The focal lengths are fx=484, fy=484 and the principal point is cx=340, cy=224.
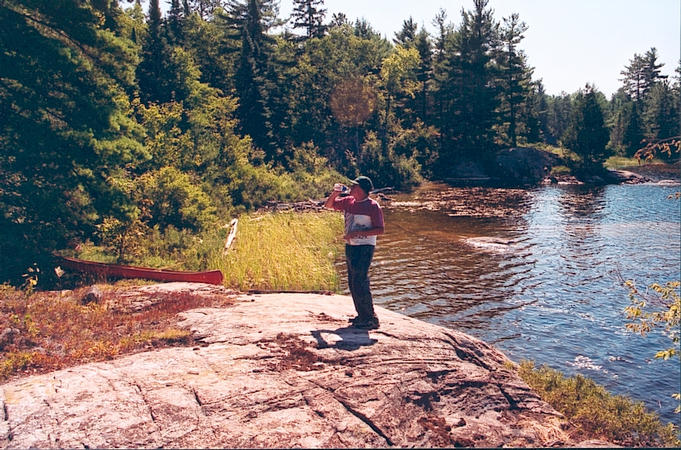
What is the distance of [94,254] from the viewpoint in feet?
45.8

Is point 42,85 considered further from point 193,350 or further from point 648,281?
point 648,281

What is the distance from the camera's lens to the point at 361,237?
7.59 meters

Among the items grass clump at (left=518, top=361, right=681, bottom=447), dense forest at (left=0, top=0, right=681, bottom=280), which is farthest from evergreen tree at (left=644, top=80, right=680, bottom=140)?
grass clump at (left=518, top=361, right=681, bottom=447)

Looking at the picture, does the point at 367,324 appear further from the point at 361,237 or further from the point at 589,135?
the point at 589,135

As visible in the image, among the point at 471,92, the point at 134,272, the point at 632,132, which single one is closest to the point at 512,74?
the point at 471,92

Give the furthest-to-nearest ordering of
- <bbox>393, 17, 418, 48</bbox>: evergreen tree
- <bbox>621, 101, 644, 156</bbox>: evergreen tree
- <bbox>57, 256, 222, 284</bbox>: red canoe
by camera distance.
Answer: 1. <bbox>393, 17, 418, 48</bbox>: evergreen tree
2. <bbox>621, 101, 644, 156</bbox>: evergreen tree
3. <bbox>57, 256, 222, 284</bbox>: red canoe

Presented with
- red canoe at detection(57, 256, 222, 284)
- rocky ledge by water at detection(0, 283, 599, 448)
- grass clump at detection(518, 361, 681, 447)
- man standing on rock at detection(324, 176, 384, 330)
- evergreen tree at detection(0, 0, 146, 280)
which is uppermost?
evergreen tree at detection(0, 0, 146, 280)

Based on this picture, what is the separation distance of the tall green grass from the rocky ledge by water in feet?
17.0

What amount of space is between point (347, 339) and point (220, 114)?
28.9 metres

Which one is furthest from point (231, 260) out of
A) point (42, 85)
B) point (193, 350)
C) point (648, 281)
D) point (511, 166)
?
point (511, 166)

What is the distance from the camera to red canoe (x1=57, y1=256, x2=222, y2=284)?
11.7m

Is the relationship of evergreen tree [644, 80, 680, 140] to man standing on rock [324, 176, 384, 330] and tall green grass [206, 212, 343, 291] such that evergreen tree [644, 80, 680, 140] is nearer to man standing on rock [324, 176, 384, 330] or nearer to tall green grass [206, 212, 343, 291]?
tall green grass [206, 212, 343, 291]

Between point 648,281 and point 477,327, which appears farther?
point 648,281

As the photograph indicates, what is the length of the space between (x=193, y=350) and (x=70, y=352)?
73.5 inches
